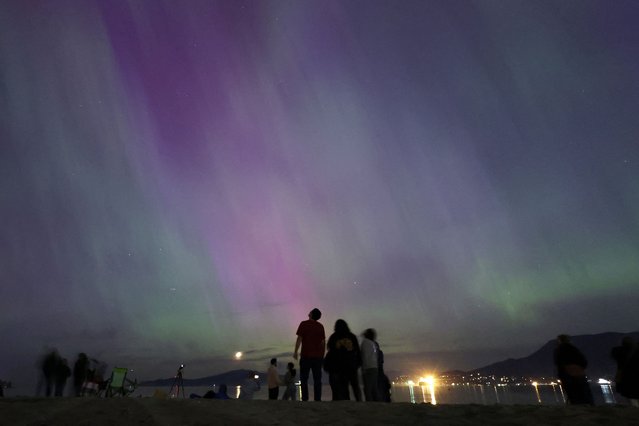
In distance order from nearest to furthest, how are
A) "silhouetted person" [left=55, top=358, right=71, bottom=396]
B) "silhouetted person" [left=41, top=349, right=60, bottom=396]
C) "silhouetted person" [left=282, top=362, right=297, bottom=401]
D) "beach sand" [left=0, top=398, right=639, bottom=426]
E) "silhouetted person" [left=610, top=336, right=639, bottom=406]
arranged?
"beach sand" [left=0, top=398, right=639, bottom=426], "silhouetted person" [left=610, top=336, right=639, bottom=406], "silhouetted person" [left=282, top=362, right=297, bottom=401], "silhouetted person" [left=41, top=349, right=60, bottom=396], "silhouetted person" [left=55, top=358, right=71, bottom=396]

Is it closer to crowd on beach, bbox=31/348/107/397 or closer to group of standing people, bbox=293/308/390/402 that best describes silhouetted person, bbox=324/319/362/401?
Result: group of standing people, bbox=293/308/390/402

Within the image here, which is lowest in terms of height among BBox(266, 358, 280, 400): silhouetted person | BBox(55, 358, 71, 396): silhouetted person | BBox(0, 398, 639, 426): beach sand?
BBox(0, 398, 639, 426): beach sand

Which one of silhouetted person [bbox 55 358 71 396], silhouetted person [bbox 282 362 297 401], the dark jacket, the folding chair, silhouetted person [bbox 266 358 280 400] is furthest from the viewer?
the folding chair

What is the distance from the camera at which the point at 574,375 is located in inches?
340

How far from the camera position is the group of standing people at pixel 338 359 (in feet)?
28.8

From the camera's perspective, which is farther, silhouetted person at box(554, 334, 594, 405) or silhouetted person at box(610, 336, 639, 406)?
silhouetted person at box(554, 334, 594, 405)

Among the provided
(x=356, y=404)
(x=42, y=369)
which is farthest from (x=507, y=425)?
(x=42, y=369)

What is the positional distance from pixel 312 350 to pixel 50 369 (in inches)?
481

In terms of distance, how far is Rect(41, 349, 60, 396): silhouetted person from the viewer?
48.3ft

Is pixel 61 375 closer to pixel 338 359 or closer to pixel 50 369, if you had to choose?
pixel 50 369

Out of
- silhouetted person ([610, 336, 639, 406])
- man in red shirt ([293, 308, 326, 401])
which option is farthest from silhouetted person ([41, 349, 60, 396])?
silhouetted person ([610, 336, 639, 406])

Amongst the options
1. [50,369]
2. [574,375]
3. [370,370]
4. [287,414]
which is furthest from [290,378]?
[50,369]

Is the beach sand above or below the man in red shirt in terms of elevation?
below

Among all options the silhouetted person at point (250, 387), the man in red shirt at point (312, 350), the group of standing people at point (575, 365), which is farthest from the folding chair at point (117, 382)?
the group of standing people at point (575, 365)
